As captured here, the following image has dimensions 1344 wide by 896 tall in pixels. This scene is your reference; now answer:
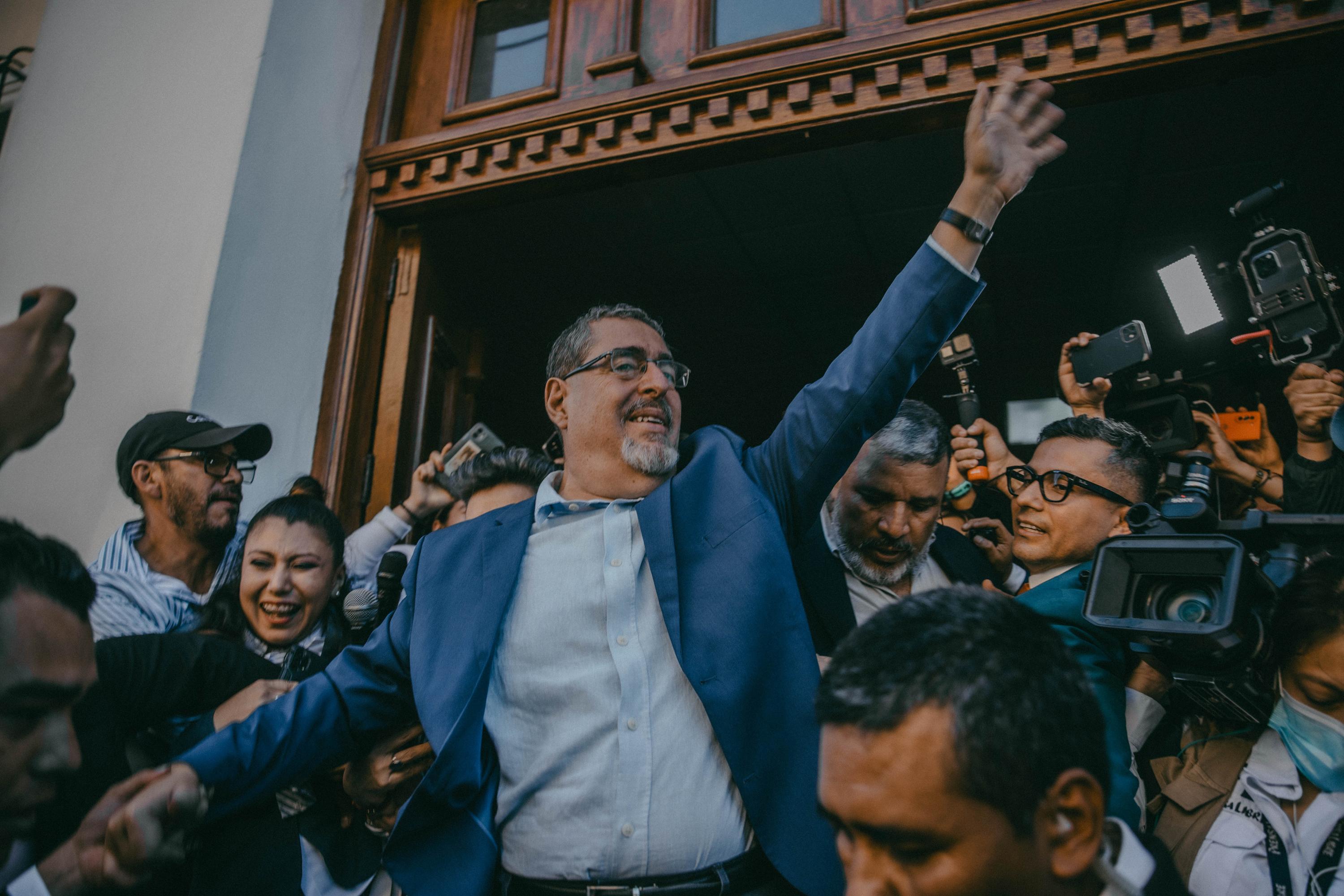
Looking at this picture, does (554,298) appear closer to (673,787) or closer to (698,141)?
(698,141)

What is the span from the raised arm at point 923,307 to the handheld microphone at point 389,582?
1057 millimetres

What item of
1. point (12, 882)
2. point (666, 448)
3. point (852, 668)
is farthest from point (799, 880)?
point (12, 882)

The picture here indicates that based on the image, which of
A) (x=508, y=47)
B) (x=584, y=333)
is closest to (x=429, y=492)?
(x=584, y=333)

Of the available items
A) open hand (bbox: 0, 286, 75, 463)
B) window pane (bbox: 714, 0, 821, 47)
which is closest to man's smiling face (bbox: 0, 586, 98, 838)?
open hand (bbox: 0, 286, 75, 463)

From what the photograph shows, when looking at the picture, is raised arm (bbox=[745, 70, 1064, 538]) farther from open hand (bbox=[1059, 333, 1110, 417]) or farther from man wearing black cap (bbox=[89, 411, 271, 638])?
man wearing black cap (bbox=[89, 411, 271, 638])

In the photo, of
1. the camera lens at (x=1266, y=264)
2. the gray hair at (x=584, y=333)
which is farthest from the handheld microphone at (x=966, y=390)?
the gray hair at (x=584, y=333)

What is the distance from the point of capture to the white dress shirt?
155 centimetres

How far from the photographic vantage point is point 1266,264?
2.39 m

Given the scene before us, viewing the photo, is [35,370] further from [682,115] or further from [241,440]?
[682,115]

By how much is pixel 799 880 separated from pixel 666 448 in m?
0.93

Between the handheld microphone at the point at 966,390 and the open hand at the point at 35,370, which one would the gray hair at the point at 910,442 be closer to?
the handheld microphone at the point at 966,390

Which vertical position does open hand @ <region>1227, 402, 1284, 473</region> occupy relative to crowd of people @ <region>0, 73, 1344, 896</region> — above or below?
above

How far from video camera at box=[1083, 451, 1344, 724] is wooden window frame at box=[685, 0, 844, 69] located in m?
1.98

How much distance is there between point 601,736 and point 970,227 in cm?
118
